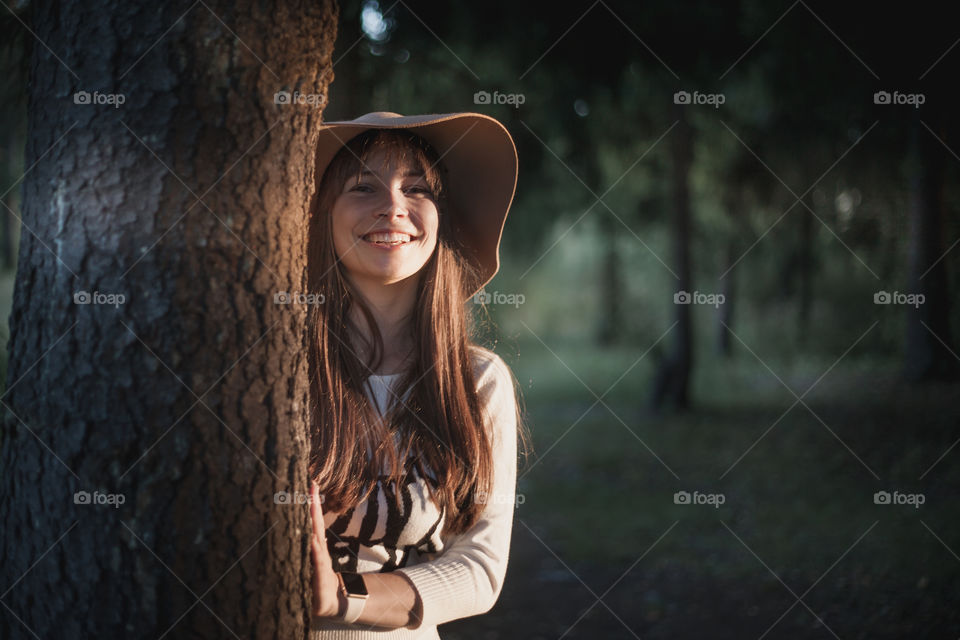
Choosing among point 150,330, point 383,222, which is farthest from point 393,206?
point 150,330

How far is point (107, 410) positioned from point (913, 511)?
20.4 ft

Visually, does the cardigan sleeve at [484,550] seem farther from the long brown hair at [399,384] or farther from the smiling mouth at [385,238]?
the smiling mouth at [385,238]

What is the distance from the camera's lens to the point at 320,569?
5.47ft

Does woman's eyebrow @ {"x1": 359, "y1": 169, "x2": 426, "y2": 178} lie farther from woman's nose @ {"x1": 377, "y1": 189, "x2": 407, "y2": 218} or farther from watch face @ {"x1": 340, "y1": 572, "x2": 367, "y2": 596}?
watch face @ {"x1": 340, "y1": 572, "x2": 367, "y2": 596}

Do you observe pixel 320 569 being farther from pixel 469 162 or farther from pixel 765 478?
pixel 765 478

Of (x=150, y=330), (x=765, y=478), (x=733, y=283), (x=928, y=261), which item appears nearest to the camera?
(x=150, y=330)

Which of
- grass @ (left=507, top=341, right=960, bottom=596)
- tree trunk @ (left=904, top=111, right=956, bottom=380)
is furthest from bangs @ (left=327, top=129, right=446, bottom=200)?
tree trunk @ (left=904, top=111, right=956, bottom=380)

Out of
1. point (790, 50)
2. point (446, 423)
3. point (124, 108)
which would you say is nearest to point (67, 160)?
point (124, 108)

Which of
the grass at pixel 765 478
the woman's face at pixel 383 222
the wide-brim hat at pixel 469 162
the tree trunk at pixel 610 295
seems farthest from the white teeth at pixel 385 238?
the tree trunk at pixel 610 295

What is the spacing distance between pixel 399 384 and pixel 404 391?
26 millimetres

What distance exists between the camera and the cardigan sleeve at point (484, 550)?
1927 mm

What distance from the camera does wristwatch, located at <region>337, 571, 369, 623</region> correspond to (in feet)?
5.80

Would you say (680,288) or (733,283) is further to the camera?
(733,283)

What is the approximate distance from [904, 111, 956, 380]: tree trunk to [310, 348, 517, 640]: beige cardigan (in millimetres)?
8519
